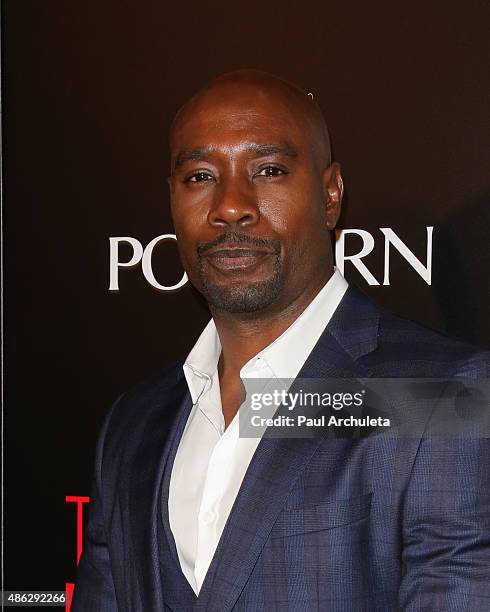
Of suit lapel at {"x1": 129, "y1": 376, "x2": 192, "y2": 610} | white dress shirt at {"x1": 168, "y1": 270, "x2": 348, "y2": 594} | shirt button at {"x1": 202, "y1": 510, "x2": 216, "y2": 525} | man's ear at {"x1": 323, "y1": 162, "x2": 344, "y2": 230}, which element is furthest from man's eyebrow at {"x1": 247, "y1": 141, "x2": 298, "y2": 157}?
shirt button at {"x1": 202, "y1": 510, "x2": 216, "y2": 525}

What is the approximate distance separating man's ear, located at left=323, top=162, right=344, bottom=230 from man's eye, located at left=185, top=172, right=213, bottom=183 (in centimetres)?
23

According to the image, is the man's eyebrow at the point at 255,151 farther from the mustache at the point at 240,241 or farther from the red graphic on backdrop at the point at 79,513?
the red graphic on backdrop at the point at 79,513

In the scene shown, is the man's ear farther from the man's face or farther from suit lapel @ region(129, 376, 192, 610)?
suit lapel @ region(129, 376, 192, 610)

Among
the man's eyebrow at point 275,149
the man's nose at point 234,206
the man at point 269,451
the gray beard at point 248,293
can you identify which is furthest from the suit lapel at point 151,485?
the man's eyebrow at point 275,149

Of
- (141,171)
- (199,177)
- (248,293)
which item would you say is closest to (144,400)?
(248,293)

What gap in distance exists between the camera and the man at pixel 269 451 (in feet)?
4.85

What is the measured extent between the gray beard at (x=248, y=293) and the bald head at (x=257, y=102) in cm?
25

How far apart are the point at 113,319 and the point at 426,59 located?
986 millimetres

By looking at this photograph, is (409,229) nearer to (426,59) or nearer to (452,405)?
(426,59)

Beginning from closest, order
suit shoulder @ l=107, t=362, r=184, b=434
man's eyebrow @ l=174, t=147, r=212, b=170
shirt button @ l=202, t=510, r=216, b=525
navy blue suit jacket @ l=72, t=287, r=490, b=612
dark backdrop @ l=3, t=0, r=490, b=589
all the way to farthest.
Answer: navy blue suit jacket @ l=72, t=287, r=490, b=612 < shirt button @ l=202, t=510, r=216, b=525 < man's eyebrow @ l=174, t=147, r=212, b=170 < suit shoulder @ l=107, t=362, r=184, b=434 < dark backdrop @ l=3, t=0, r=490, b=589

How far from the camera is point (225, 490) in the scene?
1663 millimetres

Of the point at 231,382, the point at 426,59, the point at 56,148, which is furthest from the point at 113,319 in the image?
the point at 426,59

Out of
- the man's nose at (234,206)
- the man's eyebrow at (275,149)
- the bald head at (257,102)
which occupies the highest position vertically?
the bald head at (257,102)

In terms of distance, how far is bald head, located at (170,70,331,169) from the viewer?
1772 millimetres
